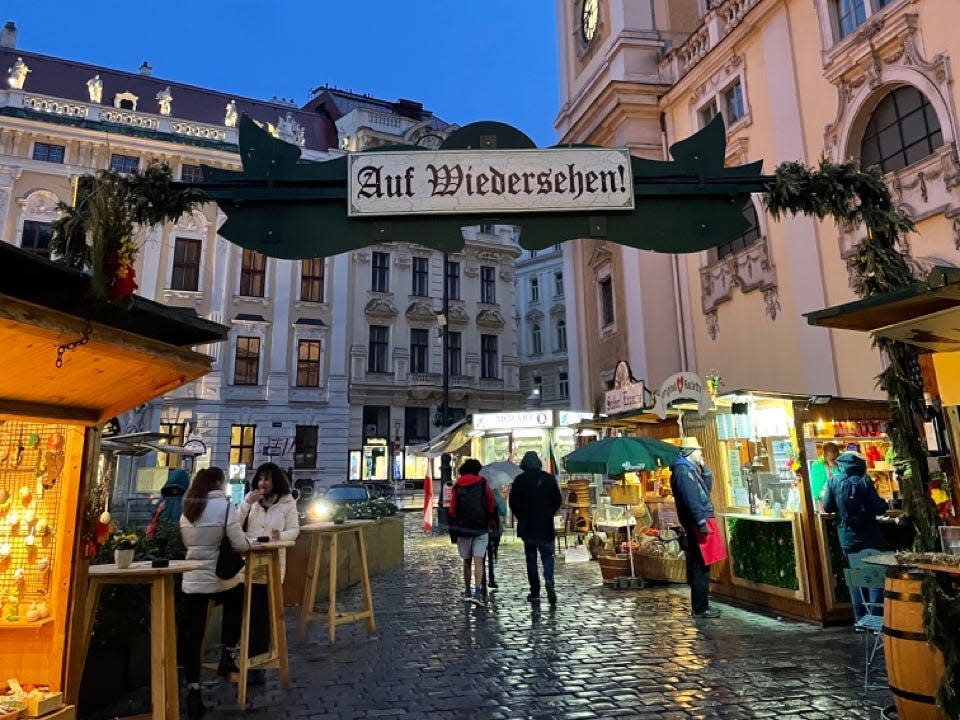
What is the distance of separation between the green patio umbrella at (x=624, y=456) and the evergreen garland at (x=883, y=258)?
5.02 m

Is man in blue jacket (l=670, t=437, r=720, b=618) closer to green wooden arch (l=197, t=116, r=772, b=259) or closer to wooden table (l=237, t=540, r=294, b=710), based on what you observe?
wooden table (l=237, t=540, r=294, b=710)

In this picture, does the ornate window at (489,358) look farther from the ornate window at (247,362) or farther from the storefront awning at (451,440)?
the storefront awning at (451,440)

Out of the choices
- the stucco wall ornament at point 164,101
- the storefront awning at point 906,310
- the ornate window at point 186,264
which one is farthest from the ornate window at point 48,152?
the storefront awning at point 906,310

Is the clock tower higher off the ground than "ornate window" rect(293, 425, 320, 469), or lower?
higher

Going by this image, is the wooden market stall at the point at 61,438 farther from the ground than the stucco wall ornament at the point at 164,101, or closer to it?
closer to it

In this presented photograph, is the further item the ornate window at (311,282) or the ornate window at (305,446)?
the ornate window at (311,282)

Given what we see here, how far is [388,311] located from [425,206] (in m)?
30.8

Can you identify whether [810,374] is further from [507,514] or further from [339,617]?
[339,617]

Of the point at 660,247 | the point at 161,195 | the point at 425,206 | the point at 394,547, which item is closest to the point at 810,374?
the point at 394,547

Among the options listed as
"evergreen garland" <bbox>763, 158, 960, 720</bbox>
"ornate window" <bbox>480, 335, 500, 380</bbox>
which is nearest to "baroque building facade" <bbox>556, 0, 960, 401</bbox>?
"evergreen garland" <bbox>763, 158, 960, 720</bbox>

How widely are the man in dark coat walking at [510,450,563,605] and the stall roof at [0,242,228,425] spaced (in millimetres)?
5622

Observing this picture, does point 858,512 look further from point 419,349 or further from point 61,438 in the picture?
point 419,349

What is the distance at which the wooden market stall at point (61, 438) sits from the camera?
3004mm

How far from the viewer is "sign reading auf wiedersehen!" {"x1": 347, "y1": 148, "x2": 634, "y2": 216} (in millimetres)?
3674
